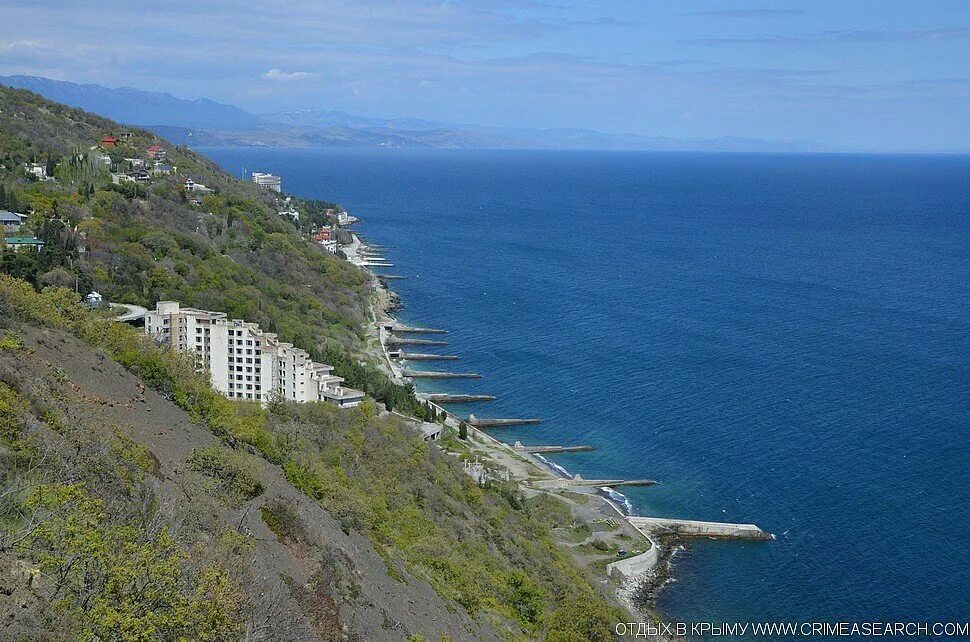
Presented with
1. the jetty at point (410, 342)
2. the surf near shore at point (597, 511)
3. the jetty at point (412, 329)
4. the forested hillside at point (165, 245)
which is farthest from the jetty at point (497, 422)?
the jetty at point (412, 329)

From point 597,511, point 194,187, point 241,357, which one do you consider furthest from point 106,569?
point 194,187

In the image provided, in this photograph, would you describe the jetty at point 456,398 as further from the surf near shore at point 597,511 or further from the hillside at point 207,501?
the hillside at point 207,501

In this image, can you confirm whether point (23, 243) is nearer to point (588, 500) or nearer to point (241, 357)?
point (241, 357)

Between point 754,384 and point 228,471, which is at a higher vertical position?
point 228,471

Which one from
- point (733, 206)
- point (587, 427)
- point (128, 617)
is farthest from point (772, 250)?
point (128, 617)

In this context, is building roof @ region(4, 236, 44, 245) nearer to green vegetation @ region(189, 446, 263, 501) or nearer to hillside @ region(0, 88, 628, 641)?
hillside @ region(0, 88, 628, 641)

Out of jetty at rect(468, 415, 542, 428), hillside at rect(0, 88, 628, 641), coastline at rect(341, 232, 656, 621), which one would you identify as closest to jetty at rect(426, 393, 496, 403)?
coastline at rect(341, 232, 656, 621)

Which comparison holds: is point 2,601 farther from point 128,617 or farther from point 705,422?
point 705,422
